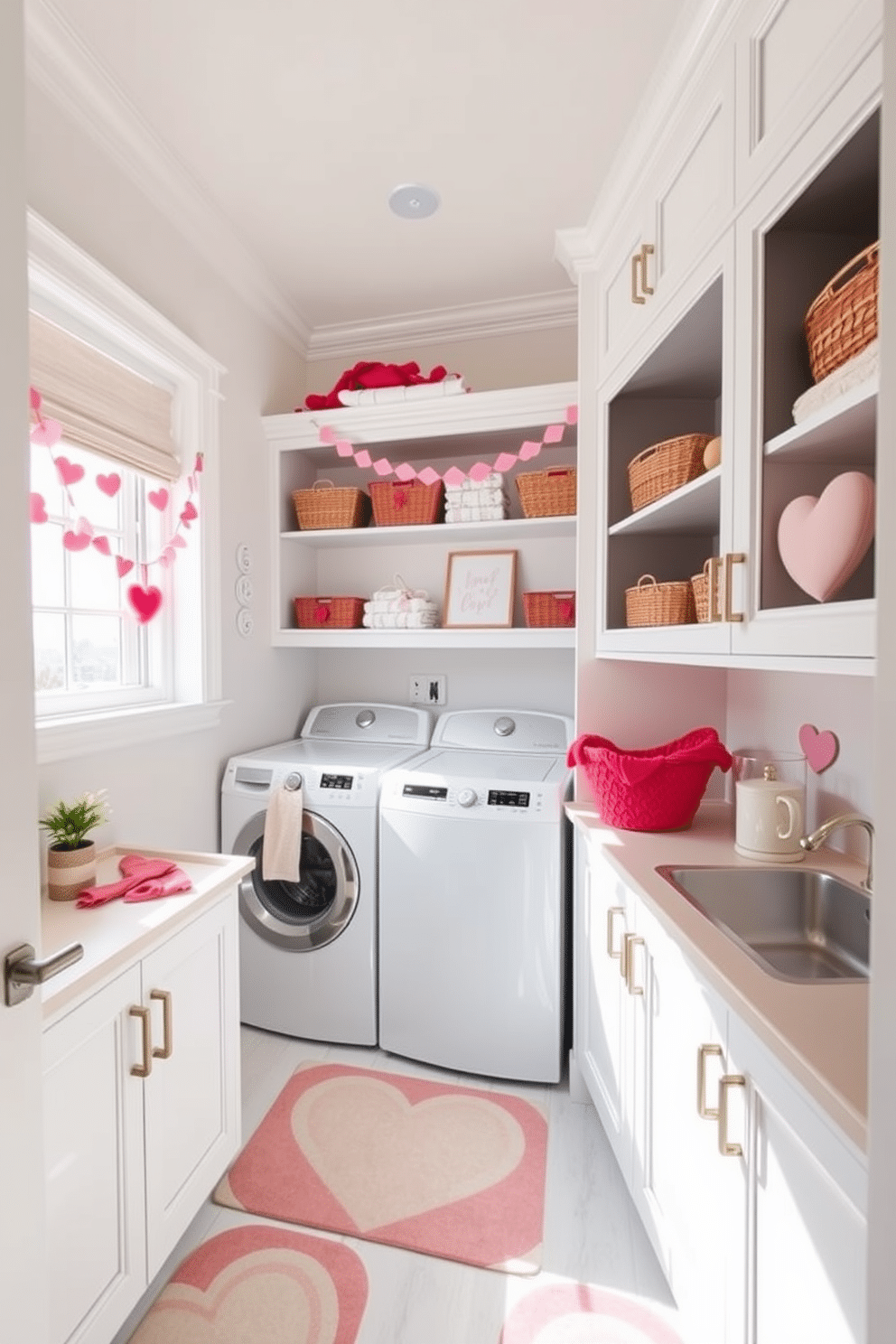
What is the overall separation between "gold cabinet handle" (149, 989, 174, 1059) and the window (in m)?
0.64

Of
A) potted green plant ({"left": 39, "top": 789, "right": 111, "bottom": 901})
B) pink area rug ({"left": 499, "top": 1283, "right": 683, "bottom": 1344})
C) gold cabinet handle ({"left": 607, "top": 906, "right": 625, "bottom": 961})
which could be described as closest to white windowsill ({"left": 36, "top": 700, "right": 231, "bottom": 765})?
potted green plant ({"left": 39, "top": 789, "right": 111, "bottom": 901})

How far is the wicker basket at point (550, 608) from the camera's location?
7.65 ft

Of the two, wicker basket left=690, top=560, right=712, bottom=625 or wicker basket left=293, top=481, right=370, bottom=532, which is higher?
wicker basket left=293, top=481, right=370, bottom=532

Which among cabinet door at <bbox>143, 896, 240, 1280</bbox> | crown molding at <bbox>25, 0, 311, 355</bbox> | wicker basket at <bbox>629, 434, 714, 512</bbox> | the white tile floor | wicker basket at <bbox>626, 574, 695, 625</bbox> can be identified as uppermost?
crown molding at <bbox>25, 0, 311, 355</bbox>

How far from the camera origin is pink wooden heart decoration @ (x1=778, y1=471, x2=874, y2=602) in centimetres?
92

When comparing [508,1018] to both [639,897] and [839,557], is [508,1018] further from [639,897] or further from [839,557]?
[839,557]

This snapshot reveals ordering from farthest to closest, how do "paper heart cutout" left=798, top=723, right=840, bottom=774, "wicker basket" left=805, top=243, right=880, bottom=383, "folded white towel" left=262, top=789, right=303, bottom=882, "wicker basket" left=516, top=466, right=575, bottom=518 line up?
"wicker basket" left=516, top=466, right=575, bottom=518
"folded white towel" left=262, top=789, right=303, bottom=882
"paper heart cutout" left=798, top=723, right=840, bottom=774
"wicker basket" left=805, top=243, right=880, bottom=383

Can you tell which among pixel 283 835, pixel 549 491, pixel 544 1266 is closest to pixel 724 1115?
pixel 544 1266

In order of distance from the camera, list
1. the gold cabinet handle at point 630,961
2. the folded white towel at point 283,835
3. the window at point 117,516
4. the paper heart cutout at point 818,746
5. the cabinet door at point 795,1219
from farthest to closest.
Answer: the folded white towel at point 283,835 < the window at point 117,516 < the paper heart cutout at point 818,746 < the gold cabinet handle at point 630,961 < the cabinet door at point 795,1219

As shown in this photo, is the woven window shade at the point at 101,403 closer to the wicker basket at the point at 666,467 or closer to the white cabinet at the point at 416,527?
the white cabinet at the point at 416,527

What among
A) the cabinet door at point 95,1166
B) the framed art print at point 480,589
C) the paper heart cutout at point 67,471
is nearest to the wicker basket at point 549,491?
the framed art print at point 480,589

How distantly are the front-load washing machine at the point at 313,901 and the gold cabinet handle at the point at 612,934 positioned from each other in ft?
2.80

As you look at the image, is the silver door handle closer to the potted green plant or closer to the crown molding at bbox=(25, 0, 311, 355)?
the potted green plant

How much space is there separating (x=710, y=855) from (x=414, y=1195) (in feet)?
3.75
